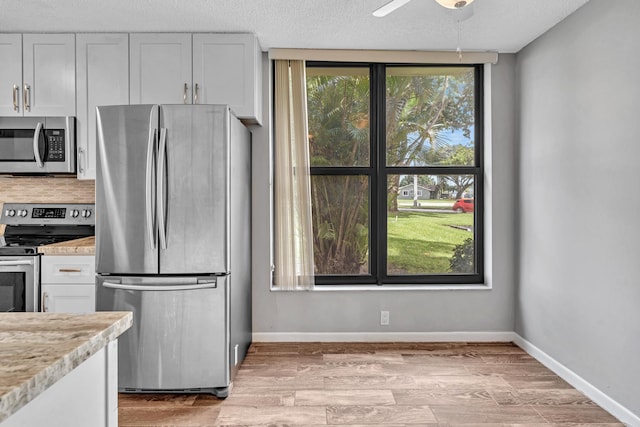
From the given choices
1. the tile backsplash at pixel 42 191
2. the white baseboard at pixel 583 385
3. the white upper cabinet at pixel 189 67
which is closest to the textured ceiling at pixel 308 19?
the white upper cabinet at pixel 189 67

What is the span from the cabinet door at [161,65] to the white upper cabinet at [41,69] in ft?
1.52

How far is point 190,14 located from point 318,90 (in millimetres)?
1248

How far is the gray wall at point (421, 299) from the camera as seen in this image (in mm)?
3658

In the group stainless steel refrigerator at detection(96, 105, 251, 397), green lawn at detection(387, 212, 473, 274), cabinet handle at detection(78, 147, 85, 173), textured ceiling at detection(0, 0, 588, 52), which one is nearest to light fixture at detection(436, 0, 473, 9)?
textured ceiling at detection(0, 0, 588, 52)

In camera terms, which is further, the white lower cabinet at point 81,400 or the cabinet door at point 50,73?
the cabinet door at point 50,73

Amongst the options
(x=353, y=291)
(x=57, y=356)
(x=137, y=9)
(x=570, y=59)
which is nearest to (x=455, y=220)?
(x=353, y=291)

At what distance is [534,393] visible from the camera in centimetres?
273

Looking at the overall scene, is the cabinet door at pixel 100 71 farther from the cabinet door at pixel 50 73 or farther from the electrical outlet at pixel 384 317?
the electrical outlet at pixel 384 317

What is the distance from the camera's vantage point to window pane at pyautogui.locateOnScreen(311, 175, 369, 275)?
3.78m

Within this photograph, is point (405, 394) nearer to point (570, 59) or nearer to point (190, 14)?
point (570, 59)

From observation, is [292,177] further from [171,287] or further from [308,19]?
[171,287]

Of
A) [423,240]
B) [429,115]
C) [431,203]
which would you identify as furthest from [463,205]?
[429,115]

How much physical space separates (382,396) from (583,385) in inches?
49.3

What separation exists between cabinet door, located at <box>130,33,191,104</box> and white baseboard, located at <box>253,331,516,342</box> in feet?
6.51
